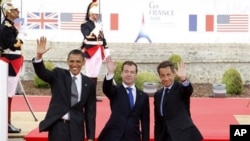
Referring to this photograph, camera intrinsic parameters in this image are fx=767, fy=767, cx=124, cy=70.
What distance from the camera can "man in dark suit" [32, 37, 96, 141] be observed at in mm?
7309

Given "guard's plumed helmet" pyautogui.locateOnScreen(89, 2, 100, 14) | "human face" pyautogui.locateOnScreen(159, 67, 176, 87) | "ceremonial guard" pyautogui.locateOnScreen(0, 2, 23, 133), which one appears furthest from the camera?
"guard's plumed helmet" pyautogui.locateOnScreen(89, 2, 100, 14)

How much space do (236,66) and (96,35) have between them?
4.20 m

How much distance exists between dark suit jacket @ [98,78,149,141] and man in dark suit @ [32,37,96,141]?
0.76ft

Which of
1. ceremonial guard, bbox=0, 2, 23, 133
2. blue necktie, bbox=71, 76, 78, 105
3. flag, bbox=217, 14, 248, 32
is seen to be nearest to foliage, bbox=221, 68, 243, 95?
flag, bbox=217, 14, 248, 32

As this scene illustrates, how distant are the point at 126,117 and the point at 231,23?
825cm

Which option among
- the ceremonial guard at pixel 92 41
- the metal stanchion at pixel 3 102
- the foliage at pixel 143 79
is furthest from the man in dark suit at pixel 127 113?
the foliage at pixel 143 79

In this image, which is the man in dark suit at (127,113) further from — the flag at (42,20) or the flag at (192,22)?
the flag at (42,20)

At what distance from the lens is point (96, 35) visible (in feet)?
40.3

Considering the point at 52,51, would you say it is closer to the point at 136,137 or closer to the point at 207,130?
the point at 207,130

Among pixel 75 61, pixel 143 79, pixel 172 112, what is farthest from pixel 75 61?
pixel 143 79

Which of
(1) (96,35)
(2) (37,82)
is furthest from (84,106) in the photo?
(2) (37,82)

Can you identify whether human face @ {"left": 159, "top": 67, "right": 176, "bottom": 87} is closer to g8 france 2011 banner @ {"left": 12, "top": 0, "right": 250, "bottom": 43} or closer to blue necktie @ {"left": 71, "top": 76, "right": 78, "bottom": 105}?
blue necktie @ {"left": 71, "top": 76, "right": 78, "bottom": 105}

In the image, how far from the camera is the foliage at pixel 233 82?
14195mm

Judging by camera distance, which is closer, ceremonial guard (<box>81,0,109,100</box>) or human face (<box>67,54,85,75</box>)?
human face (<box>67,54,85,75</box>)
